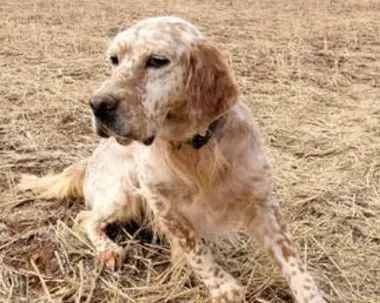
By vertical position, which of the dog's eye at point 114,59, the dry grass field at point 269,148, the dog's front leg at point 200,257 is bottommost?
the dry grass field at point 269,148

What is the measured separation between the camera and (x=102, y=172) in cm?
357

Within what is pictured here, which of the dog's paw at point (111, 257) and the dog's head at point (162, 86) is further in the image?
the dog's paw at point (111, 257)

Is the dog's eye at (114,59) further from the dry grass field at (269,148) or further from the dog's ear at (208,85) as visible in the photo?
the dry grass field at (269,148)

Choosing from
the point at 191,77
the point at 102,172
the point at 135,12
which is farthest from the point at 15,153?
the point at 135,12

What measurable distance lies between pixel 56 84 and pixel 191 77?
3.37 m

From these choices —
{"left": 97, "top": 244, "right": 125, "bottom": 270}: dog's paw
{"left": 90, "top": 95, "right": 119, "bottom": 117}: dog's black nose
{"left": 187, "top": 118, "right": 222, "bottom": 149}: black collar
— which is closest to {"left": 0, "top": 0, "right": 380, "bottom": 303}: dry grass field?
{"left": 97, "top": 244, "right": 125, "bottom": 270}: dog's paw

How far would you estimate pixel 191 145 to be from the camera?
2811 mm

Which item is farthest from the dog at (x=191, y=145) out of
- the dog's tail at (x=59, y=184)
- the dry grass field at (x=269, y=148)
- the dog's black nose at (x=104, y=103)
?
the dog's tail at (x=59, y=184)

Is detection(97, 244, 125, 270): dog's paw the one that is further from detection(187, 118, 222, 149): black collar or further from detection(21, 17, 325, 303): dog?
detection(187, 118, 222, 149): black collar

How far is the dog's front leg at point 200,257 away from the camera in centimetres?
289

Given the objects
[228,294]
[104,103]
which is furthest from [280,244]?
[104,103]

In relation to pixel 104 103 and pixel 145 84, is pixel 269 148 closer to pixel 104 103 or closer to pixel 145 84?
pixel 145 84

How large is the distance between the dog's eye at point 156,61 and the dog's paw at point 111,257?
40.2 inches

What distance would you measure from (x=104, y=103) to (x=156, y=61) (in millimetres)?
259
